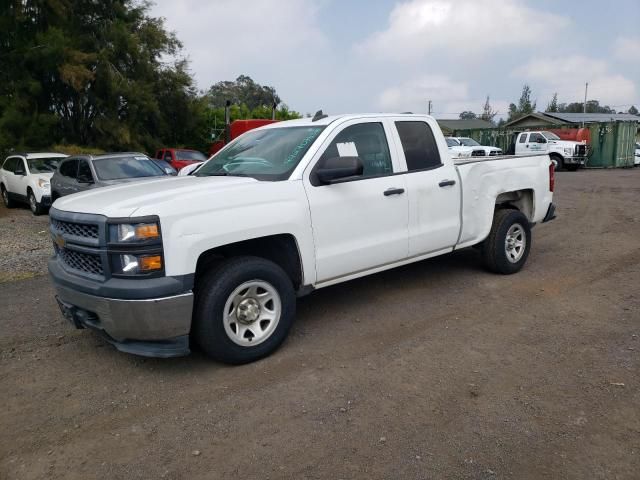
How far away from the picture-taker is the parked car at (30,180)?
13.3 m

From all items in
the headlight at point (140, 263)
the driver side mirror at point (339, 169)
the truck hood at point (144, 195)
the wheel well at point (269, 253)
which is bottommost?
the wheel well at point (269, 253)

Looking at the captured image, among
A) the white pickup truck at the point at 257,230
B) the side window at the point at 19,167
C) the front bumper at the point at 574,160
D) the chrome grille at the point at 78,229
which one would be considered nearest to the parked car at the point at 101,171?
the side window at the point at 19,167

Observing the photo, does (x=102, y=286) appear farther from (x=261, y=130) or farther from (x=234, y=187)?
(x=261, y=130)

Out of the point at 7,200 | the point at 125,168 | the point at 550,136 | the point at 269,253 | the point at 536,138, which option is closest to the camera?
the point at 269,253

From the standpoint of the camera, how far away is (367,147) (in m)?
4.94

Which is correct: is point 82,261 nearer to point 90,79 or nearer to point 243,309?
point 243,309

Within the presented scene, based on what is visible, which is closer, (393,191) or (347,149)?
(347,149)

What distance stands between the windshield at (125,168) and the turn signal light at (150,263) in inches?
296

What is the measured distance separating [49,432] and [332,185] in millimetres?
2679

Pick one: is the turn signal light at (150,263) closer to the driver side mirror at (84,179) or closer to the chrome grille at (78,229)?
the chrome grille at (78,229)

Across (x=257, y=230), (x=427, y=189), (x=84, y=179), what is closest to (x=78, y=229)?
(x=257, y=230)

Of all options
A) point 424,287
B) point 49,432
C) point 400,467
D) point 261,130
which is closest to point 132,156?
point 261,130

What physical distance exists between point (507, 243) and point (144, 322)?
4.38m

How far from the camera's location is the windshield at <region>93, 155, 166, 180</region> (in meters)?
10.5
